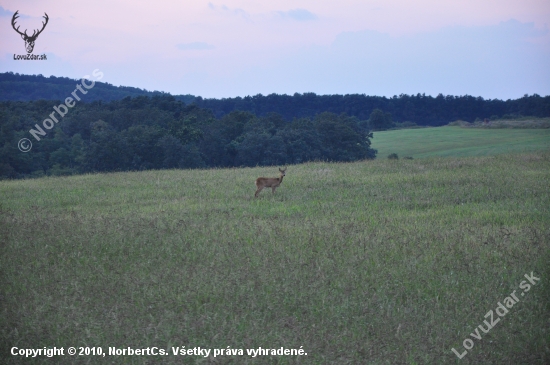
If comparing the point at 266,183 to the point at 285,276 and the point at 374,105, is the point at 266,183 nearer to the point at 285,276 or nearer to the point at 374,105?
the point at 285,276

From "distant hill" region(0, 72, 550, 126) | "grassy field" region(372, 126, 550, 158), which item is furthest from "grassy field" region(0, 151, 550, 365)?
"distant hill" region(0, 72, 550, 126)

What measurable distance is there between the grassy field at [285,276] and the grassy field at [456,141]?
41.0 m

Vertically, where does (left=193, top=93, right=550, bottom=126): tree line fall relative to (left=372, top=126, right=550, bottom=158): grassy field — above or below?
above

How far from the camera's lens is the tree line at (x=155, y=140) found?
136ft

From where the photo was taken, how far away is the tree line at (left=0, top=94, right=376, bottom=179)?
41469 millimetres

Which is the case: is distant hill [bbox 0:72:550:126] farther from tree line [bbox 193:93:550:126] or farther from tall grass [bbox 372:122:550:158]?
tall grass [bbox 372:122:550:158]

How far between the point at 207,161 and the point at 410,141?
35.4 m

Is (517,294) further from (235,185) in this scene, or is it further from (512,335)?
(235,185)

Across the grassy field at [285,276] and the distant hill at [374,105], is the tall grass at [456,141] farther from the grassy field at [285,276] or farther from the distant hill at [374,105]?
the grassy field at [285,276]

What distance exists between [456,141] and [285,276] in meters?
62.9

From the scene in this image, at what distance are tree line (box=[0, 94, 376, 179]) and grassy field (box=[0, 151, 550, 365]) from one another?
26.7 m

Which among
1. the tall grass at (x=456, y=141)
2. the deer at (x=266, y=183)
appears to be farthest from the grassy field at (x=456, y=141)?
the deer at (x=266, y=183)

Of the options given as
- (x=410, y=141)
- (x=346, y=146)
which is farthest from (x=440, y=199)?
(x=410, y=141)

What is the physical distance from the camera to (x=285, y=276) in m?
8.26
